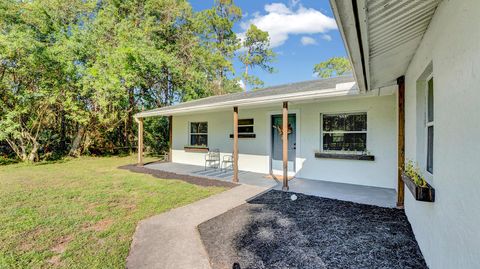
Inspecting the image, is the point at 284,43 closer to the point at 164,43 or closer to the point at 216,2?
the point at 216,2

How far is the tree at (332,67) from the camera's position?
2497cm

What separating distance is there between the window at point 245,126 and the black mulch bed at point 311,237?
394cm

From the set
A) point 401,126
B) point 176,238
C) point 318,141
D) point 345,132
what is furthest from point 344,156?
point 176,238

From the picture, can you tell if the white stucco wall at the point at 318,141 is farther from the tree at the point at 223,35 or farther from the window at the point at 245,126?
the tree at the point at 223,35

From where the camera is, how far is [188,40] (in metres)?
16.5

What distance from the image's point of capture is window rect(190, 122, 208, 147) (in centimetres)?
1010

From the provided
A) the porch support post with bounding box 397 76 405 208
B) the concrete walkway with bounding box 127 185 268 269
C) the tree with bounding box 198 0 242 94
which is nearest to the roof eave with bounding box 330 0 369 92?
the porch support post with bounding box 397 76 405 208

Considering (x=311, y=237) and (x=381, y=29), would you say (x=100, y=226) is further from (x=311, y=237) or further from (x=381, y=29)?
(x=381, y=29)

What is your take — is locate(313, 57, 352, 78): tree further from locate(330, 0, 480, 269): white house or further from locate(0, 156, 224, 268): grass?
locate(330, 0, 480, 269): white house

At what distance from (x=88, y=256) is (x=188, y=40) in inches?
635

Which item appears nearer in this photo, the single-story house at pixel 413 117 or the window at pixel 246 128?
the single-story house at pixel 413 117

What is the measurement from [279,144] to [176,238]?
509 centimetres

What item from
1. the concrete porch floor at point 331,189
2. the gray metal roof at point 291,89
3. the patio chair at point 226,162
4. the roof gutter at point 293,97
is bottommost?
the concrete porch floor at point 331,189

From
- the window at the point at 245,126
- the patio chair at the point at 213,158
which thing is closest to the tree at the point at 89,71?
the patio chair at the point at 213,158
